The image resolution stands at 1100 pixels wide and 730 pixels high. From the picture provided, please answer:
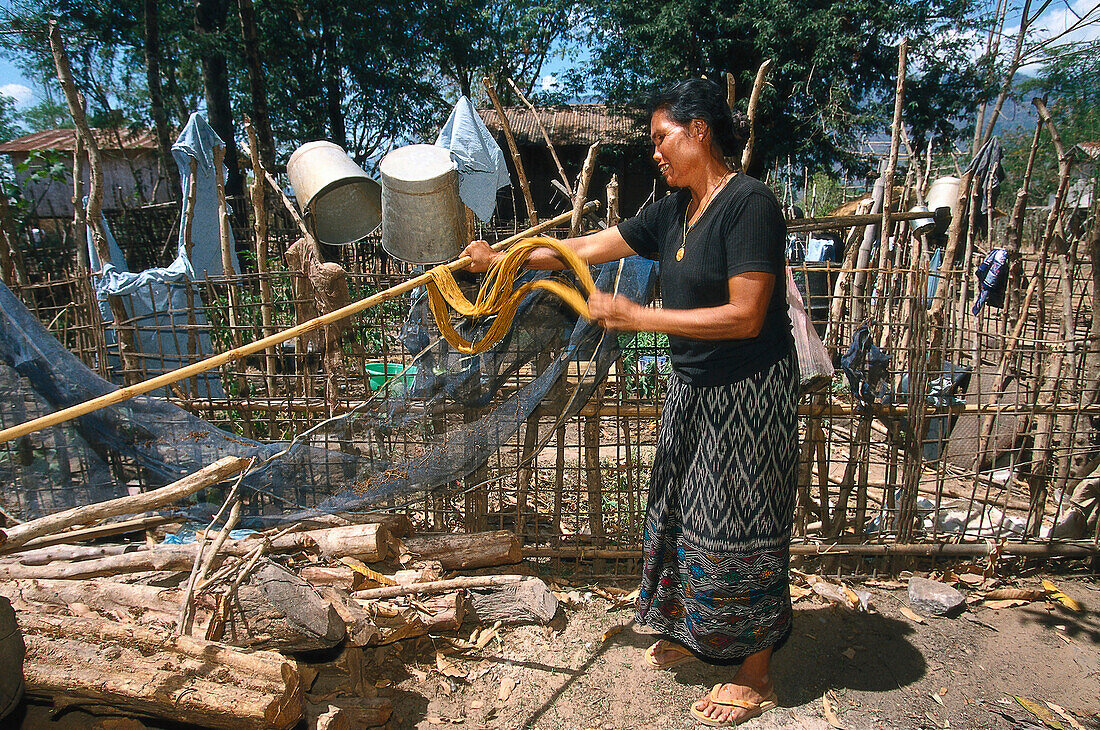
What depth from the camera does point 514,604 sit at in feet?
9.21

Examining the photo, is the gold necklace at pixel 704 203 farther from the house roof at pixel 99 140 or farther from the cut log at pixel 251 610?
the house roof at pixel 99 140

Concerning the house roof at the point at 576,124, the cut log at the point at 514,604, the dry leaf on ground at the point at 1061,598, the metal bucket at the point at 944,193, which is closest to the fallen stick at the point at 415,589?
the cut log at the point at 514,604

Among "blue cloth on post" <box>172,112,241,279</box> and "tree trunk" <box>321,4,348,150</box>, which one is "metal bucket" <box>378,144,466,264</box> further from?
"tree trunk" <box>321,4,348,150</box>

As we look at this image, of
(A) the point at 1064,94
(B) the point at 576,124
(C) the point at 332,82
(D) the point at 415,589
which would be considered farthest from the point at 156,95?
(A) the point at 1064,94

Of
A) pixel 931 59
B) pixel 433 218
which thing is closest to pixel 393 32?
pixel 931 59

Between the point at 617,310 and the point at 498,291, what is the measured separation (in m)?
0.68

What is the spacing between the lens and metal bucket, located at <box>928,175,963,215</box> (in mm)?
6945

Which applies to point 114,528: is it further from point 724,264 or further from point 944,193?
point 944,193

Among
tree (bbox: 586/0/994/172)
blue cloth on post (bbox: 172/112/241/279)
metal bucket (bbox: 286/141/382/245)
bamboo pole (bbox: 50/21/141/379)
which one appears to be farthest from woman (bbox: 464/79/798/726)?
tree (bbox: 586/0/994/172)

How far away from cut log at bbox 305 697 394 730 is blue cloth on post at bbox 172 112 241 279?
421 centimetres

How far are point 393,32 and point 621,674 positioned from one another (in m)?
15.0

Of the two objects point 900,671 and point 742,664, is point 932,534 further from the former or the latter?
point 742,664

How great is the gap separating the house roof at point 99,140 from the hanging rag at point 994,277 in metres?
18.6

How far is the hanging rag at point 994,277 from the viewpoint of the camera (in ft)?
15.7
